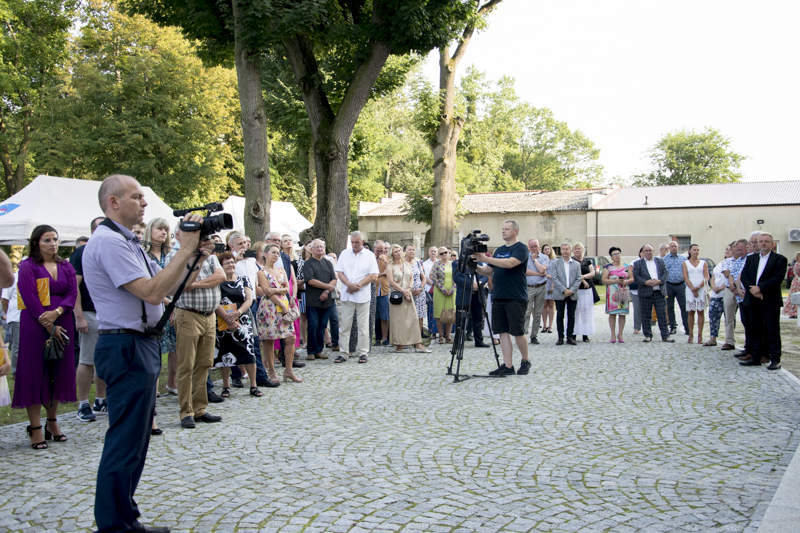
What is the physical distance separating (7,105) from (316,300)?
29714 millimetres

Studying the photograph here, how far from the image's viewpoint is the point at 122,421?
3.19 metres

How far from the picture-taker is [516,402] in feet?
22.5

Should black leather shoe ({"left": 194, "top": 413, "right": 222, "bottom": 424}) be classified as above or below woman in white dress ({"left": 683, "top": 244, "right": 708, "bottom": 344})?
below

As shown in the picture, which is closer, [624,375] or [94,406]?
[94,406]

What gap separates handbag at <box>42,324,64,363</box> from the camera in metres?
5.39

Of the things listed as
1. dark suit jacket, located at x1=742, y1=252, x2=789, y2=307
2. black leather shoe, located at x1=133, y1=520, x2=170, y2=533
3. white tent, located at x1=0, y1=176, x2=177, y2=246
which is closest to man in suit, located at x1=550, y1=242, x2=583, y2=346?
dark suit jacket, located at x1=742, y1=252, x2=789, y2=307

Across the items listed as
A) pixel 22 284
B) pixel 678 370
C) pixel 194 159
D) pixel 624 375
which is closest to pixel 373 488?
pixel 22 284

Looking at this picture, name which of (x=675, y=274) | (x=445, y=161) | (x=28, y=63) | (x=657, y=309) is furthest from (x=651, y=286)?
(x=28, y=63)

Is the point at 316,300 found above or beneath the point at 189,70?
beneath

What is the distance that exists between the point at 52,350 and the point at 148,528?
2.77 m

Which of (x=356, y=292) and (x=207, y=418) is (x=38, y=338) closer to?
(x=207, y=418)

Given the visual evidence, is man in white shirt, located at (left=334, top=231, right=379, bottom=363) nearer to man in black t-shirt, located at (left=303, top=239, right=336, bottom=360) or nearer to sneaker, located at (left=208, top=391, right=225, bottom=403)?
man in black t-shirt, located at (left=303, top=239, right=336, bottom=360)

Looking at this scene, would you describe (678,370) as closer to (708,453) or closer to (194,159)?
(708,453)

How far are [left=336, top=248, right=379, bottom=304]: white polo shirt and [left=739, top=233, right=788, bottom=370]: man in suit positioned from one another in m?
5.75
